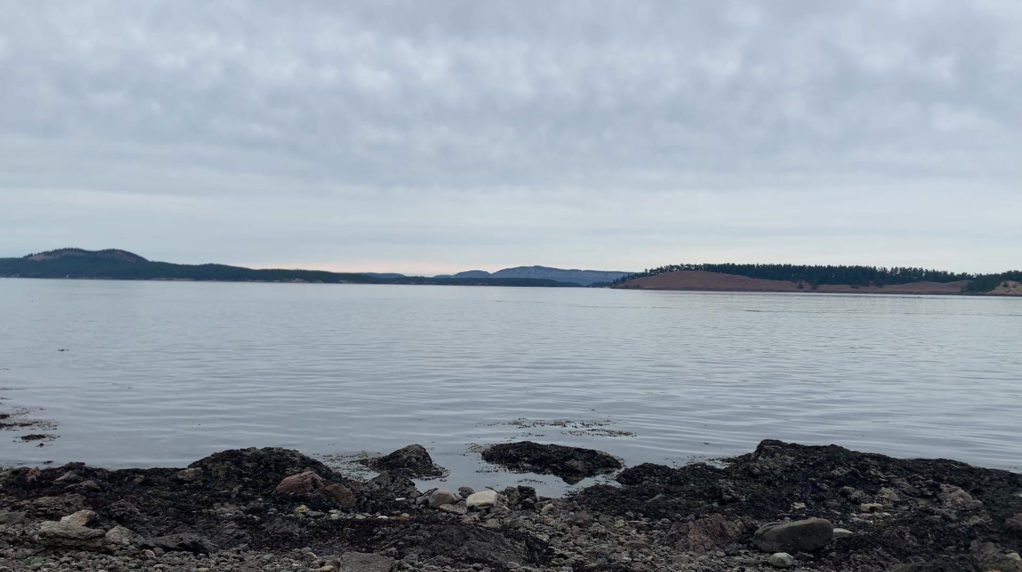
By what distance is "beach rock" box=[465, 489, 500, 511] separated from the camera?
485 inches

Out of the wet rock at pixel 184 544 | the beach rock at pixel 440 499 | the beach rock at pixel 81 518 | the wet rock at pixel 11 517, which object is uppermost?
the beach rock at pixel 81 518

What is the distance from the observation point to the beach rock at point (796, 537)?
1033cm

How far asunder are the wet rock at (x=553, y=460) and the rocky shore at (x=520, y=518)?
127 mm

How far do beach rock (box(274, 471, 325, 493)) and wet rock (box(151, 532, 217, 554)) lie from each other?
2646 mm

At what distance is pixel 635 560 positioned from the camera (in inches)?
390

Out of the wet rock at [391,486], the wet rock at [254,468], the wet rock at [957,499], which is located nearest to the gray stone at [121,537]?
the wet rock at [254,468]

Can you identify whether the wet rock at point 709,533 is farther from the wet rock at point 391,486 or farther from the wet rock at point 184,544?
the wet rock at point 184,544

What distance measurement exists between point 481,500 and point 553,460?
378 centimetres

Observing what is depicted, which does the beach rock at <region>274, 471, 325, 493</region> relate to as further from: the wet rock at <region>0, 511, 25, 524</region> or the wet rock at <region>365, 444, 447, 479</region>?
the wet rock at <region>0, 511, 25, 524</region>

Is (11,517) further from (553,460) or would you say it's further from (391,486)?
(553,460)

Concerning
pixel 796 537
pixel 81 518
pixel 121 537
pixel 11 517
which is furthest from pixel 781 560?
pixel 11 517

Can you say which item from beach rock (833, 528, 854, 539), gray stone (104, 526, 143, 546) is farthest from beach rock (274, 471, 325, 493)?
beach rock (833, 528, 854, 539)

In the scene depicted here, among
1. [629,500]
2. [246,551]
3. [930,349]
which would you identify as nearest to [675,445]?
[629,500]

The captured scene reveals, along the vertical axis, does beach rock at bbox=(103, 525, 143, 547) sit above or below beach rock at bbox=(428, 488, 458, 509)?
above
